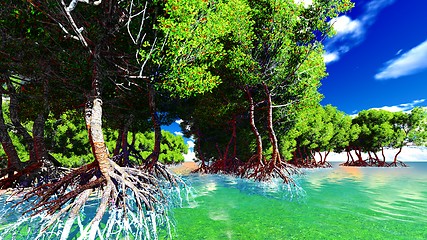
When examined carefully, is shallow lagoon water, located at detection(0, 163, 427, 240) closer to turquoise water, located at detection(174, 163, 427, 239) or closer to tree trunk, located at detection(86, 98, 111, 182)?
turquoise water, located at detection(174, 163, 427, 239)

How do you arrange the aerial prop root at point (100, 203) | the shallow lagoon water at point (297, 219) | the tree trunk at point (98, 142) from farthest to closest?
the tree trunk at point (98, 142) < the shallow lagoon water at point (297, 219) < the aerial prop root at point (100, 203)

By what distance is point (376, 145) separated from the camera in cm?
6231

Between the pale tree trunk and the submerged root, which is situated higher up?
the pale tree trunk

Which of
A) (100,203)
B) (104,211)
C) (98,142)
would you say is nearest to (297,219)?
(104,211)

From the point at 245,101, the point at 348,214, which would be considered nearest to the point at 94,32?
the point at 348,214

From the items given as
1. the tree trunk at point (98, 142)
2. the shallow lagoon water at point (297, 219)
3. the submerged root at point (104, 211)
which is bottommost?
the shallow lagoon water at point (297, 219)

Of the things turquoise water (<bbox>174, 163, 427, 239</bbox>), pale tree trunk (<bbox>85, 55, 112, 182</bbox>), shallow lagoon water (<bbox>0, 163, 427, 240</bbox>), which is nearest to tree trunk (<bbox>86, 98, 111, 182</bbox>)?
pale tree trunk (<bbox>85, 55, 112, 182</bbox>)

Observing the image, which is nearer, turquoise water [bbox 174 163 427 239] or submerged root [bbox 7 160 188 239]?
submerged root [bbox 7 160 188 239]

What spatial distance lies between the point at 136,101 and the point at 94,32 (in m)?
Result: 8.15

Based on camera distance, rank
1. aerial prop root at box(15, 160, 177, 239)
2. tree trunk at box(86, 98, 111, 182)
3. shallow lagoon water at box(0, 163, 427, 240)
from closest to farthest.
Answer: aerial prop root at box(15, 160, 177, 239)
shallow lagoon water at box(0, 163, 427, 240)
tree trunk at box(86, 98, 111, 182)

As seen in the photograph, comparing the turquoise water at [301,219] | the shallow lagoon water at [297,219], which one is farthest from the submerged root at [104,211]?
the turquoise water at [301,219]

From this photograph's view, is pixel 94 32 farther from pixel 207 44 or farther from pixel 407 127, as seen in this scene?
pixel 407 127

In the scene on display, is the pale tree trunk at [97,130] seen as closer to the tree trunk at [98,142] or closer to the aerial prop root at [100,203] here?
the tree trunk at [98,142]

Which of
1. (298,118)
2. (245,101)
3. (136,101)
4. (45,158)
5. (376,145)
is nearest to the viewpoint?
(45,158)
